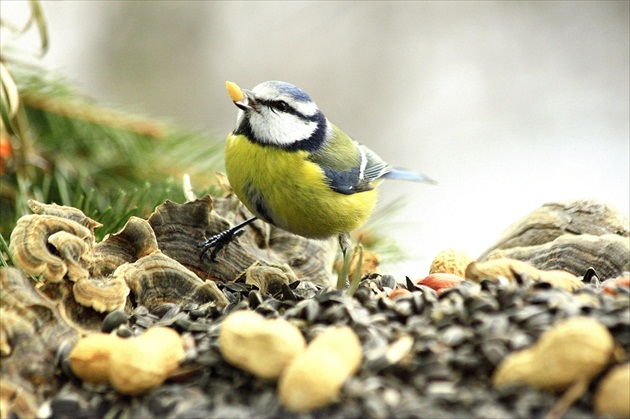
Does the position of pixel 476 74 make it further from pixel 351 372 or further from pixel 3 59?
pixel 351 372

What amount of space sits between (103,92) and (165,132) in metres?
1.63

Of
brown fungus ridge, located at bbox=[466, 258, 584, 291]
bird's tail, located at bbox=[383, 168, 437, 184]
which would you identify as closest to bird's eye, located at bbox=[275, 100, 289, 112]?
bird's tail, located at bbox=[383, 168, 437, 184]

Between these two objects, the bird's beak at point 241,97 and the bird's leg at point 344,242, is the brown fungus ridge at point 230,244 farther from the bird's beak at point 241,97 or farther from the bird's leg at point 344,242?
the bird's beak at point 241,97

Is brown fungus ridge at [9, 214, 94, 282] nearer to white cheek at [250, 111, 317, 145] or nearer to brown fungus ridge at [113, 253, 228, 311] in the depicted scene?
brown fungus ridge at [113, 253, 228, 311]

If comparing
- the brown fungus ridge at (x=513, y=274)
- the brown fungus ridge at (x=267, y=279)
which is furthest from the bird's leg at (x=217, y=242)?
the brown fungus ridge at (x=513, y=274)

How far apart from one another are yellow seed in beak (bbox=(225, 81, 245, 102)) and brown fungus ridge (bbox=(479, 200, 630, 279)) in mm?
504

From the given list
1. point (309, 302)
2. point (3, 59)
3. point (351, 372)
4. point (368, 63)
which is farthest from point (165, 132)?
point (368, 63)

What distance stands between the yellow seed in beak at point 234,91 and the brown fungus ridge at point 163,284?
433 mm

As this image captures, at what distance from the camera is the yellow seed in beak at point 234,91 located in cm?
124

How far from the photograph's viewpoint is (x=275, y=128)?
134cm

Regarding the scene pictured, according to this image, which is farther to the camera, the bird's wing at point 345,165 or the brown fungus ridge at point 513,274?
the bird's wing at point 345,165

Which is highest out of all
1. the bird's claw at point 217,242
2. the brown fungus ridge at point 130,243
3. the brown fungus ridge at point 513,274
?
the brown fungus ridge at point 513,274

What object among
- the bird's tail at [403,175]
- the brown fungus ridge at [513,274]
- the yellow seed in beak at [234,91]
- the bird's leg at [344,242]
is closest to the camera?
the brown fungus ridge at [513,274]

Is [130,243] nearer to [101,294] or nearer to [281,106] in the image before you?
[101,294]
